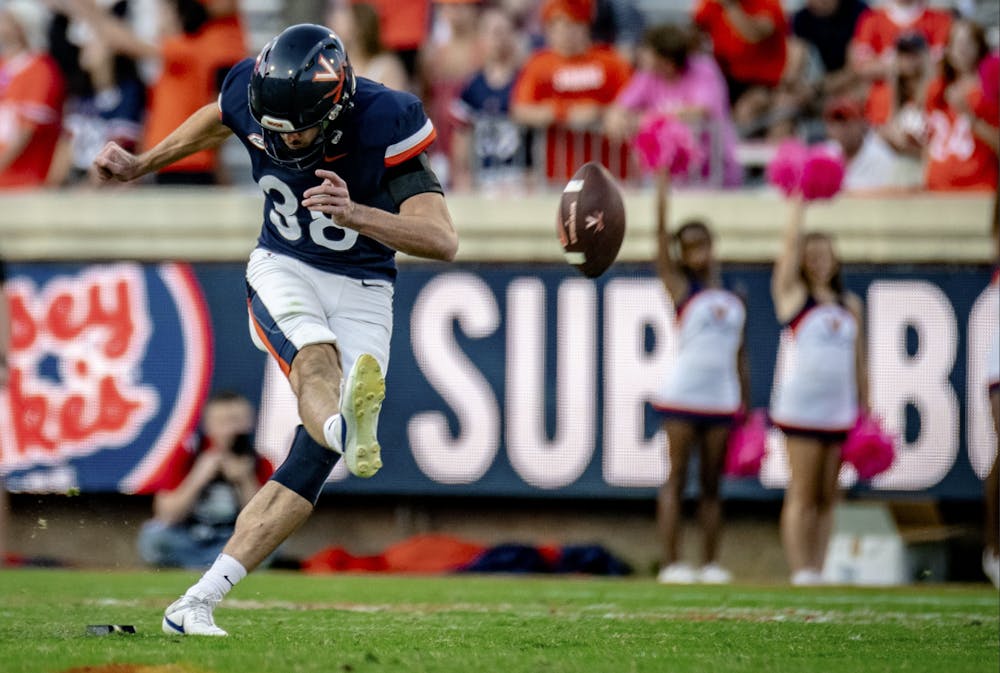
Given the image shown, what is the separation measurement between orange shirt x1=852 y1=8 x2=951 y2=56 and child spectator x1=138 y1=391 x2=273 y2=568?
473cm

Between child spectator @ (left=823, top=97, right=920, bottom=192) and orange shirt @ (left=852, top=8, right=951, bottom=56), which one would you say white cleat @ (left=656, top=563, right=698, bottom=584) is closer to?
child spectator @ (left=823, top=97, right=920, bottom=192)

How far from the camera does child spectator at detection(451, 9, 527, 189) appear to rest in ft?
35.0

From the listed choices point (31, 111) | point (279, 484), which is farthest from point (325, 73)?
point (31, 111)

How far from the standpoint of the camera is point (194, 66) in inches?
426

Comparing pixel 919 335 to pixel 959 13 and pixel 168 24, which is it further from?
pixel 168 24

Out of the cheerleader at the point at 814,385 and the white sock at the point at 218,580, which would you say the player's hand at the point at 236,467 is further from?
the white sock at the point at 218,580

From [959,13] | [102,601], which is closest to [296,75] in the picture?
[102,601]

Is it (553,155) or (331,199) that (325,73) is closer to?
(331,199)

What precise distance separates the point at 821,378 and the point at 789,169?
118cm

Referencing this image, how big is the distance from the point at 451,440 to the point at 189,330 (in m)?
1.87

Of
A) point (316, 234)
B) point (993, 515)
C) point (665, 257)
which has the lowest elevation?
point (993, 515)

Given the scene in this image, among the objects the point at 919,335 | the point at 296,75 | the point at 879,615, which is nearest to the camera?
the point at 296,75

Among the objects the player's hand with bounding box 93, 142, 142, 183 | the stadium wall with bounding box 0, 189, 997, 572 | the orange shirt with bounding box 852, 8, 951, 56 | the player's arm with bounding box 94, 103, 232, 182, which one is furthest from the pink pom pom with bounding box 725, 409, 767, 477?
the player's hand with bounding box 93, 142, 142, 183

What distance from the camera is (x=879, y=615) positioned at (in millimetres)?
6641
